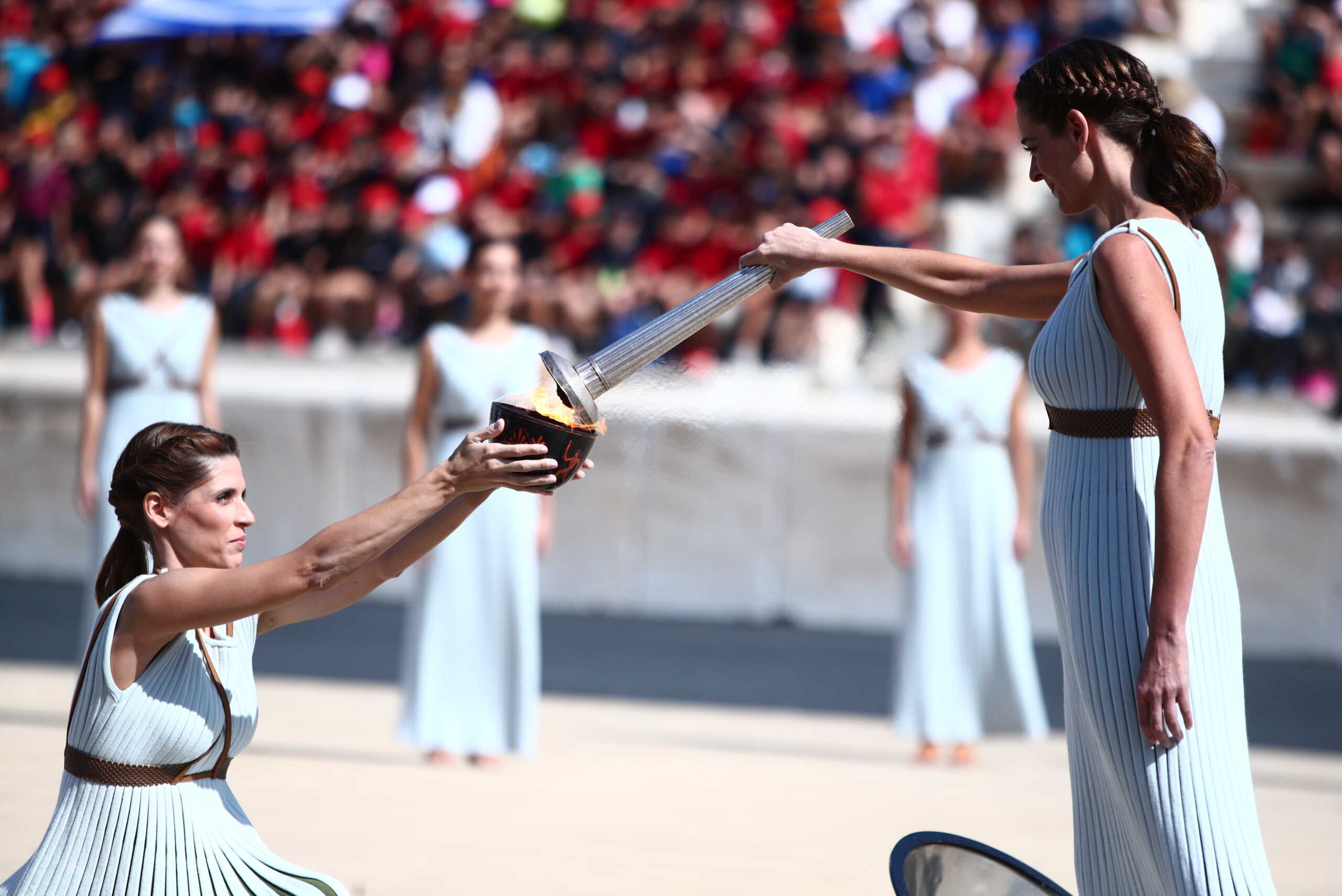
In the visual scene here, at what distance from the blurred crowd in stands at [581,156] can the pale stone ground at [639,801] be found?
12.8ft

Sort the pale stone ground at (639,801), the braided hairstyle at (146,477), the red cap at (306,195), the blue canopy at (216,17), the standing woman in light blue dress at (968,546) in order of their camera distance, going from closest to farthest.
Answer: the braided hairstyle at (146,477), the pale stone ground at (639,801), the standing woman in light blue dress at (968,546), the red cap at (306,195), the blue canopy at (216,17)

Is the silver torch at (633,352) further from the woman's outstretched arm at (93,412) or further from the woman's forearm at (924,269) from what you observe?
the woman's outstretched arm at (93,412)

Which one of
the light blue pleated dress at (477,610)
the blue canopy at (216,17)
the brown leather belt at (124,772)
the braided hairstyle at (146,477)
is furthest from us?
the blue canopy at (216,17)

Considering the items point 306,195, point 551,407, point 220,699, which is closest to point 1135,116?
point 551,407

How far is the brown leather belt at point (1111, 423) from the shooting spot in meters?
2.72

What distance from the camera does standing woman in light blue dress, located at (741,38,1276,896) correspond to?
8.46 feet

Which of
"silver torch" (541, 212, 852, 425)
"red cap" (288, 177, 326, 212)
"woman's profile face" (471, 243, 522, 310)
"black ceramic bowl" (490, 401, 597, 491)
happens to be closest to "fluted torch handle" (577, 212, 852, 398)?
"silver torch" (541, 212, 852, 425)

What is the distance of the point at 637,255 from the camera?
1157cm

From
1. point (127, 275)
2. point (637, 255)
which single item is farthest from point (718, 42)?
point (127, 275)

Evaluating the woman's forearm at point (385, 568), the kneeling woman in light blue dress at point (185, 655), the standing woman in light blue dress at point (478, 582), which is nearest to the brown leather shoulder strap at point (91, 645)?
the kneeling woman in light blue dress at point (185, 655)

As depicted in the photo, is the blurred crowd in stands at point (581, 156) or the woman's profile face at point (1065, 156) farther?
the blurred crowd in stands at point (581, 156)

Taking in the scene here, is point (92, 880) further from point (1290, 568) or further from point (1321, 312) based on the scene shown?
point (1321, 312)

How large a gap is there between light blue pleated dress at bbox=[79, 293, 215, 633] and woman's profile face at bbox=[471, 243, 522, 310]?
1.21 meters

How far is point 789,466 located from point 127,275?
18.3 feet
